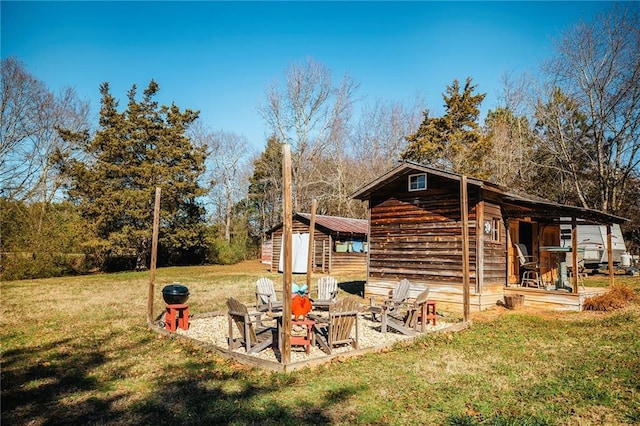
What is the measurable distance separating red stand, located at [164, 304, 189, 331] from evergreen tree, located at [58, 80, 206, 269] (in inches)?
747

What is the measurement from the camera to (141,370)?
6.35 metres

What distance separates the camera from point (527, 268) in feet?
50.1

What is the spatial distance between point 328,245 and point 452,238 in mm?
12412

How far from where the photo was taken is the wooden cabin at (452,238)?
12.4 metres

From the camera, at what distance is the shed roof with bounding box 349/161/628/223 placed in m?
12.2

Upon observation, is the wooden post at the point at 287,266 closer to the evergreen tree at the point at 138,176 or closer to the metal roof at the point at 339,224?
the metal roof at the point at 339,224

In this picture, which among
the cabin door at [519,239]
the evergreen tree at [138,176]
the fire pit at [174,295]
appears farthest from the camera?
the evergreen tree at [138,176]

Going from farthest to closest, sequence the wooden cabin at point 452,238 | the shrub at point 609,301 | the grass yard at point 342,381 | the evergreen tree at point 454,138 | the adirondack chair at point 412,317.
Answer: the evergreen tree at point 454,138 → the wooden cabin at point 452,238 → the shrub at point 609,301 → the adirondack chair at point 412,317 → the grass yard at point 342,381

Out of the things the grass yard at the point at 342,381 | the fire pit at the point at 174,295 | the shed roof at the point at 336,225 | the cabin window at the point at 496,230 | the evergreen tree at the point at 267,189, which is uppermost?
the evergreen tree at the point at 267,189

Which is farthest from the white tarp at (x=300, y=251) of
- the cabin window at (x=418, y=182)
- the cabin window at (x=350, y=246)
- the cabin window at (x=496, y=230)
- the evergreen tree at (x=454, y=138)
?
the cabin window at (x=496, y=230)

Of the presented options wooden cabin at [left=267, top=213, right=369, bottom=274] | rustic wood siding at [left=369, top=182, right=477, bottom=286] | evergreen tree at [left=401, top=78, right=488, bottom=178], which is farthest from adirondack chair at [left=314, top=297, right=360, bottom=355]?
evergreen tree at [left=401, top=78, right=488, bottom=178]

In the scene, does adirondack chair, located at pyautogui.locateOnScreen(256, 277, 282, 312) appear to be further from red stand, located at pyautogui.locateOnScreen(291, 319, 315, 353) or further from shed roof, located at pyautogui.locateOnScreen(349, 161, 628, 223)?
shed roof, located at pyautogui.locateOnScreen(349, 161, 628, 223)

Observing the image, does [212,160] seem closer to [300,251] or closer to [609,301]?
[300,251]

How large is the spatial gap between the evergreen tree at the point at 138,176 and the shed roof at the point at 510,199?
18.0 metres
